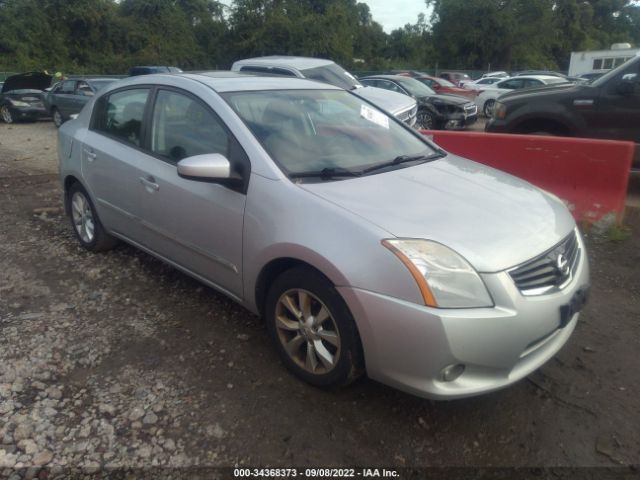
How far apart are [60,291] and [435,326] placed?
120 inches

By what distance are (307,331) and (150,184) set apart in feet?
5.36

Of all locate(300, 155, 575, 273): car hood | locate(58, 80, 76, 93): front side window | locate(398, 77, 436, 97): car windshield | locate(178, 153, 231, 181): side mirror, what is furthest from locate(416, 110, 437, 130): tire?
locate(178, 153, 231, 181): side mirror

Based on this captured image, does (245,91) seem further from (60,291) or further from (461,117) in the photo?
(461,117)

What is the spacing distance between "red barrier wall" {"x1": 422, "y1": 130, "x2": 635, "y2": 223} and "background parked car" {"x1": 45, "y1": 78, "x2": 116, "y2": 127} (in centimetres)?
1157

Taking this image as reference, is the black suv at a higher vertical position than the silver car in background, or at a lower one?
higher

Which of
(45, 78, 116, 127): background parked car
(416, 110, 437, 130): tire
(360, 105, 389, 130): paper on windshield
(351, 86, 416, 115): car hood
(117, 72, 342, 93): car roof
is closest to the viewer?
(117, 72, 342, 93): car roof

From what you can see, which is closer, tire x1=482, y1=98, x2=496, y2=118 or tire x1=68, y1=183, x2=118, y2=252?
tire x1=68, y1=183, x2=118, y2=252

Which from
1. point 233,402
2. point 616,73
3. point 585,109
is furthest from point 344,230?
point 616,73

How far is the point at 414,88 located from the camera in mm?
14250

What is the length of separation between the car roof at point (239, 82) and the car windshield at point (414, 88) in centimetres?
1045

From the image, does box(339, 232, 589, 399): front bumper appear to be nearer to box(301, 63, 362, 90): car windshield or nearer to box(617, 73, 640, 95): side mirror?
box(617, 73, 640, 95): side mirror

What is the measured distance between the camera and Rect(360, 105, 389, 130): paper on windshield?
381cm

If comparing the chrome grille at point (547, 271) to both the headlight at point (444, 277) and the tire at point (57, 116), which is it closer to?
the headlight at point (444, 277)

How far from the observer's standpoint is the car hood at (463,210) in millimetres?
2461
